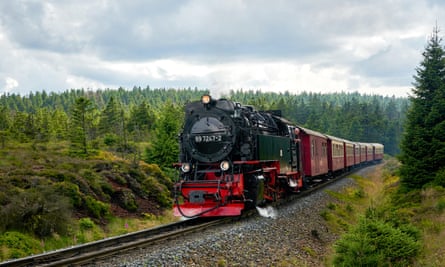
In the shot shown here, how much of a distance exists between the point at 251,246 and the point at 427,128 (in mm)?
12932

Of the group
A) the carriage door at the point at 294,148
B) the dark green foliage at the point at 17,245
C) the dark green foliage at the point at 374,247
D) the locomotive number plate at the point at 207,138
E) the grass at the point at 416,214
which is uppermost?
the locomotive number plate at the point at 207,138

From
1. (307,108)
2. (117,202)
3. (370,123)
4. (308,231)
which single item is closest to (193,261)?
(308,231)

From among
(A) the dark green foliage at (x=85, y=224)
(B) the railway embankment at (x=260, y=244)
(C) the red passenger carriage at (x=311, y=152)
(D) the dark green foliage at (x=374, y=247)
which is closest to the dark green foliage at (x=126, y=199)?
(A) the dark green foliage at (x=85, y=224)

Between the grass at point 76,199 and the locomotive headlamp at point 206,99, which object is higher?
the locomotive headlamp at point 206,99

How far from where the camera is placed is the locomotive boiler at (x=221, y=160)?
501 inches

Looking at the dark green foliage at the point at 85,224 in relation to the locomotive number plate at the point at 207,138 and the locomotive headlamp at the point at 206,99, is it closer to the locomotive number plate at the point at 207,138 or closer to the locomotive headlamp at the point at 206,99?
the locomotive number plate at the point at 207,138

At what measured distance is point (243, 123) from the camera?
45.2 feet

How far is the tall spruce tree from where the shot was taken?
741 inches

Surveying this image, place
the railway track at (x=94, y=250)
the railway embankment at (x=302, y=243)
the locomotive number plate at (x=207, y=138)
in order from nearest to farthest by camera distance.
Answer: the railway track at (x=94, y=250) < the railway embankment at (x=302, y=243) < the locomotive number plate at (x=207, y=138)

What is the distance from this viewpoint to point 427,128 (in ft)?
63.3

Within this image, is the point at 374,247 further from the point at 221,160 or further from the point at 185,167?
the point at 185,167

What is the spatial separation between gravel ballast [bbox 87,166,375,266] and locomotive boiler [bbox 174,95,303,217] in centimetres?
89

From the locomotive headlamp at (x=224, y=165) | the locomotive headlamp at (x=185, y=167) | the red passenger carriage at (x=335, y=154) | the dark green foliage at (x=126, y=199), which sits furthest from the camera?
the red passenger carriage at (x=335, y=154)

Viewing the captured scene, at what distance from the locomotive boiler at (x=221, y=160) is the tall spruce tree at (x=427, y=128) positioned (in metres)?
8.25
